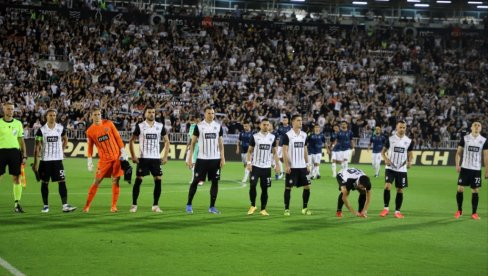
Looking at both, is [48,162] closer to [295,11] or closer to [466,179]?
[466,179]

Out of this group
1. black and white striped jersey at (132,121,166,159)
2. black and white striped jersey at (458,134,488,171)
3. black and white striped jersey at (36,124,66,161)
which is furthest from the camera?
black and white striped jersey at (458,134,488,171)

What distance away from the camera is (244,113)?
38.9 m

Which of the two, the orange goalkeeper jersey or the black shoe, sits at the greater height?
the orange goalkeeper jersey

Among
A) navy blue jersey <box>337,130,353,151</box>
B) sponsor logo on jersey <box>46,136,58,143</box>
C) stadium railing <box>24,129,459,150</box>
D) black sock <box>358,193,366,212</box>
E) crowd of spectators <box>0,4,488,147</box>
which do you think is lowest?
black sock <box>358,193,366,212</box>

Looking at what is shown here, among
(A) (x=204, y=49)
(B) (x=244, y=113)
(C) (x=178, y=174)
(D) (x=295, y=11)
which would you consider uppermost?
(D) (x=295, y=11)

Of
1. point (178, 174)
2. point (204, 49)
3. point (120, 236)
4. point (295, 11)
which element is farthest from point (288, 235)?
point (295, 11)

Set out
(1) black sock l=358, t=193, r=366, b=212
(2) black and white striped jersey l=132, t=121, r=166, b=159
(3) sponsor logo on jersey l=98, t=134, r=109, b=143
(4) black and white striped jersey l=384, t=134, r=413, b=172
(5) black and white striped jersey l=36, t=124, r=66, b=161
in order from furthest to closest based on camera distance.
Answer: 1. (4) black and white striped jersey l=384, t=134, r=413, b=172
2. (1) black sock l=358, t=193, r=366, b=212
3. (2) black and white striped jersey l=132, t=121, r=166, b=159
4. (3) sponsor logo on jersey l=98, t=134, r=109, b=143
5. (5) black and white striped jersey l=36, t=124, r=66, b=161

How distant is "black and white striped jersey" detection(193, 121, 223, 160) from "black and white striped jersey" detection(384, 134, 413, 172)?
426cm

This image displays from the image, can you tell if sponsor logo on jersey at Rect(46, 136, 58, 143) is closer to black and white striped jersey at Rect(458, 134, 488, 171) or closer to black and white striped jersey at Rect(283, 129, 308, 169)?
black and white striped jersey at Rect(283, 129, 308, 169)

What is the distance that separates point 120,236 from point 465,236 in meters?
6.96

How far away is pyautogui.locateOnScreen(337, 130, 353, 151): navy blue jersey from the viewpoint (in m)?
29.0

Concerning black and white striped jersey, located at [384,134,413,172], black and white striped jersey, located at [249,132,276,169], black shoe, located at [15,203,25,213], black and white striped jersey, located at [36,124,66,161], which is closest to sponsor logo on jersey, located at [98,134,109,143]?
black and white striped jersey, located at [36,124,66,161]

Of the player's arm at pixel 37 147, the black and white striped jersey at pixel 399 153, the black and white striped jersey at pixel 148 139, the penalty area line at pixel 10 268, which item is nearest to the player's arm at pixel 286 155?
the black and white striped jersey at pixel 399 153

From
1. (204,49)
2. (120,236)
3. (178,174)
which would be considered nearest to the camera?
(120,236)
